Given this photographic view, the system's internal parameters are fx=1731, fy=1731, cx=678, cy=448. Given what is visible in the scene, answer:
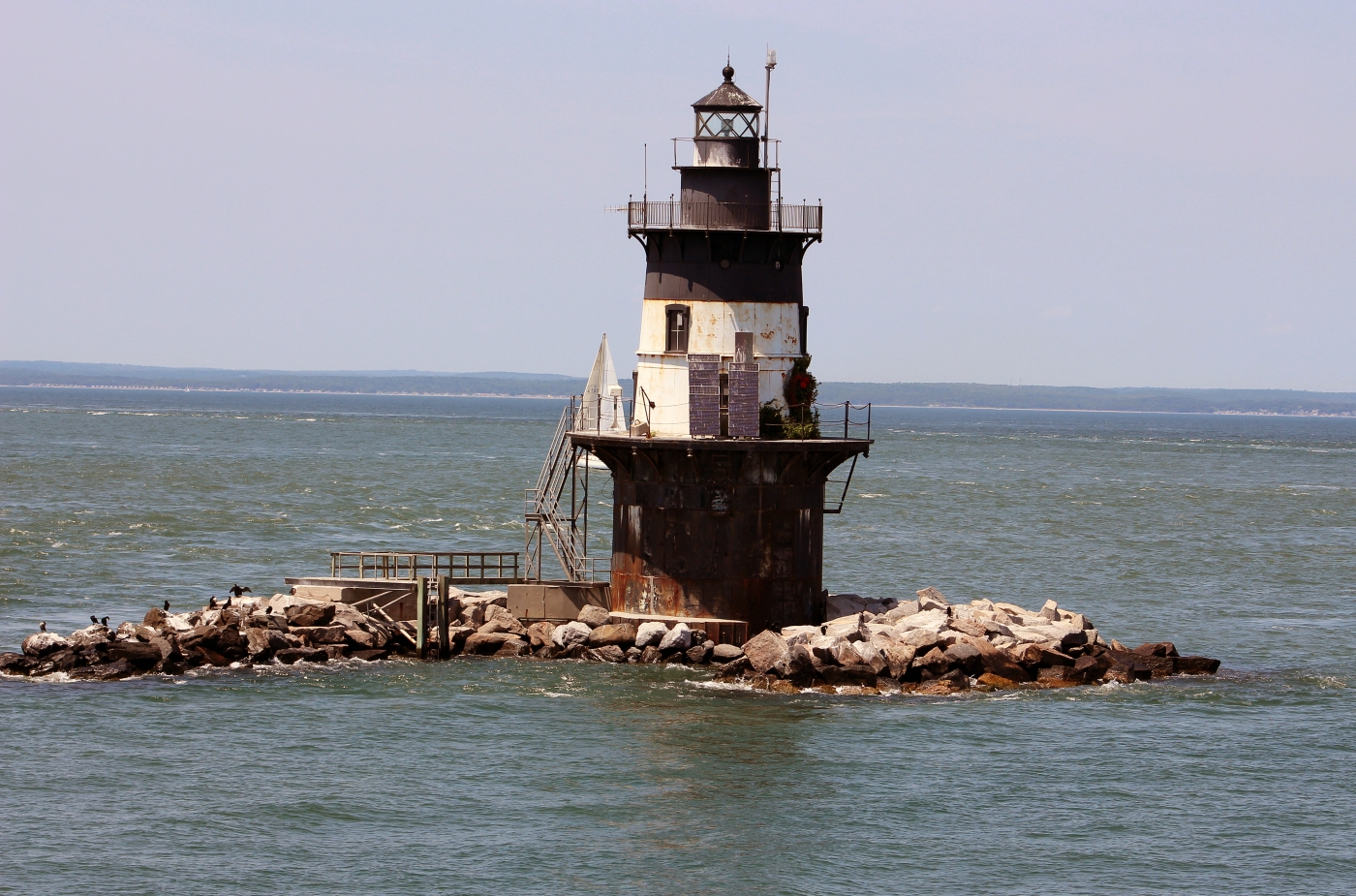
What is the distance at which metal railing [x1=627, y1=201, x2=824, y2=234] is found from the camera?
3681cm

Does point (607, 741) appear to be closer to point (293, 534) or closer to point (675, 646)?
point (675, 646)

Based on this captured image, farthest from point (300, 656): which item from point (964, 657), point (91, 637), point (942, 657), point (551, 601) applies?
point (964, 657)

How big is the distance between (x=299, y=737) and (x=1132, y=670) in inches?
678

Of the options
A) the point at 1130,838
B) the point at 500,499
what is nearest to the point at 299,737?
the point at 1130,838

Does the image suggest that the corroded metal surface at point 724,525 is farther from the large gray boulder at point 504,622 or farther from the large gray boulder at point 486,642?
the large gray boulder at point 486,642

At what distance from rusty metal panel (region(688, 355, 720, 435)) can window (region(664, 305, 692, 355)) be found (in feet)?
2.46

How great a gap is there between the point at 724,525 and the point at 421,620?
6.86 meters


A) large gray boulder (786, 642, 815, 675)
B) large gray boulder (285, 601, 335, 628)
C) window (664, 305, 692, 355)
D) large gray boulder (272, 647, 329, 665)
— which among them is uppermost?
window (664, 305, 692, 355)

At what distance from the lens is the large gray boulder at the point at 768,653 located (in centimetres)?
3484

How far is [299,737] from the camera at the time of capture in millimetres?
31234

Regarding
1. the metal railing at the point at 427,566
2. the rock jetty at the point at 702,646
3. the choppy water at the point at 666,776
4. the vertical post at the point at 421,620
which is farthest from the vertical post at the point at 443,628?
the metal railing at the point at 427,566

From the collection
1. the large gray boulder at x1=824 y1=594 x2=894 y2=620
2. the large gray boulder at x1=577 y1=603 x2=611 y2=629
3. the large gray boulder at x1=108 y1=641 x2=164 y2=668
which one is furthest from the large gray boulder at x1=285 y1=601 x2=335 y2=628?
the large gray boulder at x1=824 y1=594 x2=894 y2=620

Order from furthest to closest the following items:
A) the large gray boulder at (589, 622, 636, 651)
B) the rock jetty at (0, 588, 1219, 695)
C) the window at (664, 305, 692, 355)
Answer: the window at (664, 305, 692, 355) < the large gray boulder at (589, 622, 636, 651) < the rock jetty at (0, 588, 1219, 695)

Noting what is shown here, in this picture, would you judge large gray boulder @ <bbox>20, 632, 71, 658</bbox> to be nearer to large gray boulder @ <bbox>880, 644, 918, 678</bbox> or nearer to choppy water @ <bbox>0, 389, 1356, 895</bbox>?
choppy water @ <bbox>0, 389, 1356, 895</bbox>
